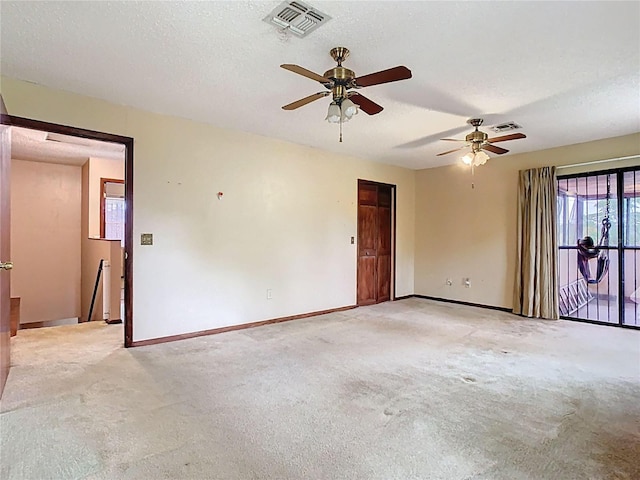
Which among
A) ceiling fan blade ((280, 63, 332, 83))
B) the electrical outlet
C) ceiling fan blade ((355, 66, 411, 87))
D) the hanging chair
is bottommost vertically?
the hanging chair

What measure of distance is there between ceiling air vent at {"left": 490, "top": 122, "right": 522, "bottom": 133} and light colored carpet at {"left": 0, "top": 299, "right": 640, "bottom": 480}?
2.49 m

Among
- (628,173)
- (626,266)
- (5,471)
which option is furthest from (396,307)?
(5,471)

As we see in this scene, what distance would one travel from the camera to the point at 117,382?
2928 millimetres

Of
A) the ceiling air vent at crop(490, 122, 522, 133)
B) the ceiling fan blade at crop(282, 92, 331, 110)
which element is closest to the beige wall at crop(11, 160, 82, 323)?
the ceiling fan blade at crop(282, 92, 331, 110)

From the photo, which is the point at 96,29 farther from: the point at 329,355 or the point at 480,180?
the point at 480,180

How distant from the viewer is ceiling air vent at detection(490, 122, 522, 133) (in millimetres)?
4266

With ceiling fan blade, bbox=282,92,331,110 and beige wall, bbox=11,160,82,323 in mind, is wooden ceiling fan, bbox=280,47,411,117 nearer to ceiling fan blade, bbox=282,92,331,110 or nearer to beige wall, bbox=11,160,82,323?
ceiling fan blade, bbox=282,92,331,110

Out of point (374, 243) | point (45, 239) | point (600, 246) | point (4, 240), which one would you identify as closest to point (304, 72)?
point (4, 240)

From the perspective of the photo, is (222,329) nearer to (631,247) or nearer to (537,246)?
(537,246)

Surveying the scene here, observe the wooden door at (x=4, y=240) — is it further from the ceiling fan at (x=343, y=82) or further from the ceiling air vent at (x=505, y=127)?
the ceiling air vent at (x=505, y=127)

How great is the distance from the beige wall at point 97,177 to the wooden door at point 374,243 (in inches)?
162

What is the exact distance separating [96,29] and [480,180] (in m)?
5.66

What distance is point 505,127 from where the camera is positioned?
4.37 metres

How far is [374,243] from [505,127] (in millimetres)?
2828
